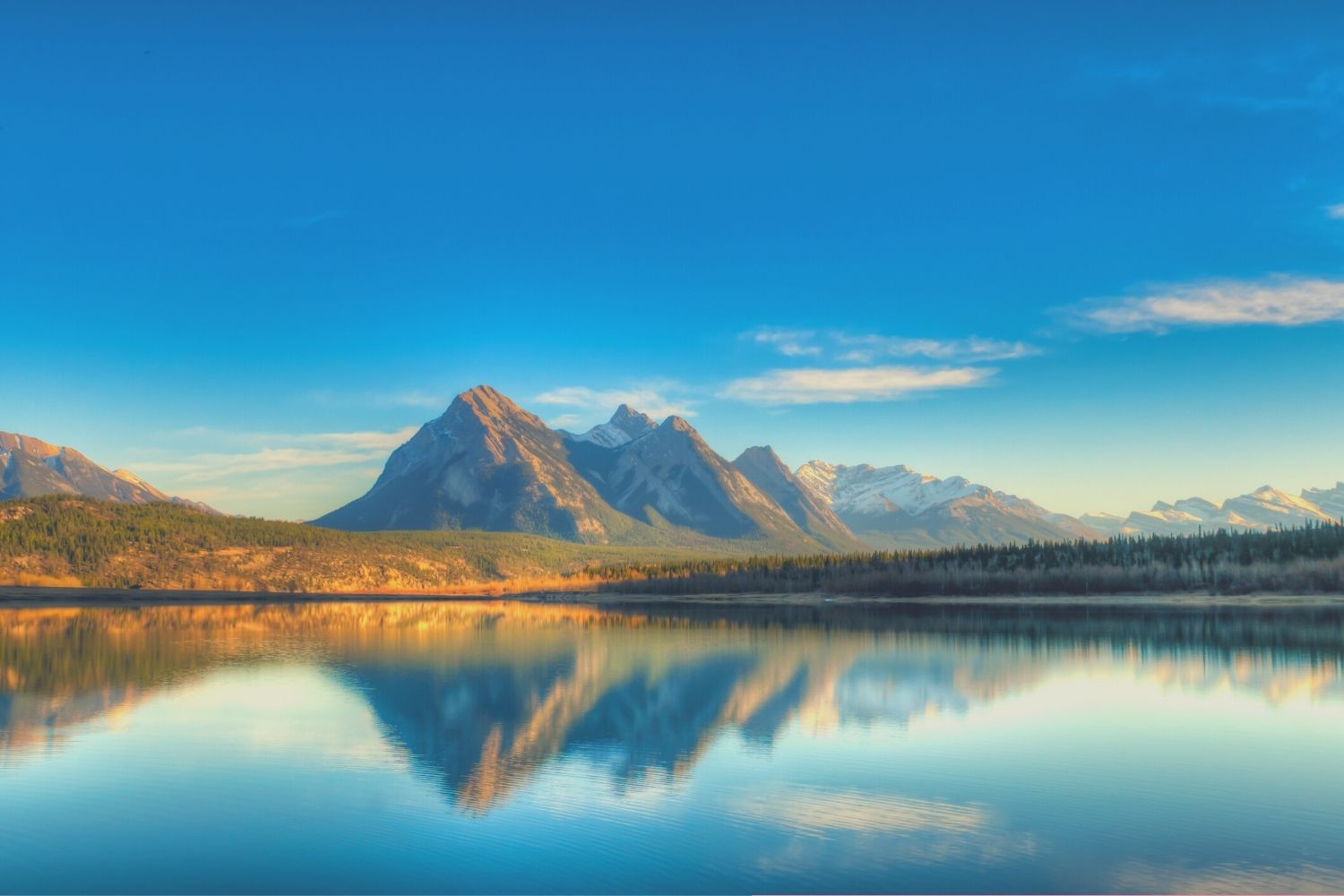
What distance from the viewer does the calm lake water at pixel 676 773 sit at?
2366 cm

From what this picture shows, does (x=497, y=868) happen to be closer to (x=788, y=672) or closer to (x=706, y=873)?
(x=706, y=873)

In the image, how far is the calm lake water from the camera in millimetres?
23656

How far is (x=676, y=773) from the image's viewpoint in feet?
112

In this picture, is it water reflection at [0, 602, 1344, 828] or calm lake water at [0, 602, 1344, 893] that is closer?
calm lake water at [0, 602, 1344, 893]

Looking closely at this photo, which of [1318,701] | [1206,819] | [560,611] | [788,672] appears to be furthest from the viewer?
[560,611]

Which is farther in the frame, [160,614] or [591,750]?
[160,614]

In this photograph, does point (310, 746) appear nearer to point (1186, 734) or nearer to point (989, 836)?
point (989, 836)

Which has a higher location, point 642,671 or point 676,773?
point 676,773

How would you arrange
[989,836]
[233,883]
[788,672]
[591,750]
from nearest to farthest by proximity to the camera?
1. [233,883]
2. [989,836]
3. [591,750]
4. [788,672]

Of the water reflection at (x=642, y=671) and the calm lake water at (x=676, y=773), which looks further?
the water reflection at (x=642, y=671)

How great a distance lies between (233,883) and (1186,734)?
37.1m

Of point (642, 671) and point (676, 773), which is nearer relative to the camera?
point (676, 773)

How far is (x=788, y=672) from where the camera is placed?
6694cm

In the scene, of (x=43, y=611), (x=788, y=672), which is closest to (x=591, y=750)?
(x=788, y=672)
